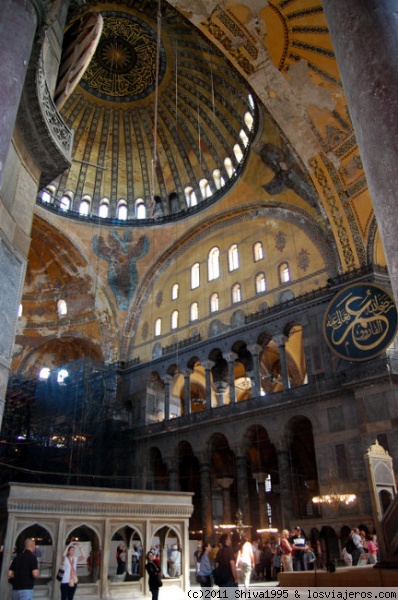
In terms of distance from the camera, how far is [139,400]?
61.1 ft

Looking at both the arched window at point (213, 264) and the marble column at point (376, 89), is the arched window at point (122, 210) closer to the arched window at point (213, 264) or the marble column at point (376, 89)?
the arched window at point (213, 264)

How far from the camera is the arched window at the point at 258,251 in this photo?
1645cm

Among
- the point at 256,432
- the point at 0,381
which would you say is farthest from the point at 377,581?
the point at 256,432

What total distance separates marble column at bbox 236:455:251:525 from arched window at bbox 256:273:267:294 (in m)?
5.22

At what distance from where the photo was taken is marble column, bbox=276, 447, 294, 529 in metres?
12.6

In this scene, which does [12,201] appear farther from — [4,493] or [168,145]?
[168,145]

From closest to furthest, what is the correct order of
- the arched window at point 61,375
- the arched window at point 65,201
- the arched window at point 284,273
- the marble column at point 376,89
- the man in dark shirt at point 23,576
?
the marble column at point 376,89, the man in dark shirt at point 23,576, the arched window at point 284,273, the arched window at point 65,201, the arched window at point 61,375

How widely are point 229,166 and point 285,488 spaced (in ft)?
36.3

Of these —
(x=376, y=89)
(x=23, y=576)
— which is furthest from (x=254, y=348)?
(x=376, y=89)

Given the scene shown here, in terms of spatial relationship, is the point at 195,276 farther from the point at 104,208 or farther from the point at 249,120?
the point at 249,120

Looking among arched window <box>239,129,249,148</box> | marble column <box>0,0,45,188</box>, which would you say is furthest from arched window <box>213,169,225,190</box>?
marble column <box>0,0,45,188</box>

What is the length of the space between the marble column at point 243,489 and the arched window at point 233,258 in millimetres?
6376

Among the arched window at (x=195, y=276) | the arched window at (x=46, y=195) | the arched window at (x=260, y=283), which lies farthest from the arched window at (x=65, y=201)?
the arched window at (x=260, y=283)

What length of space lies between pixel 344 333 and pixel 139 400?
30.7ft
